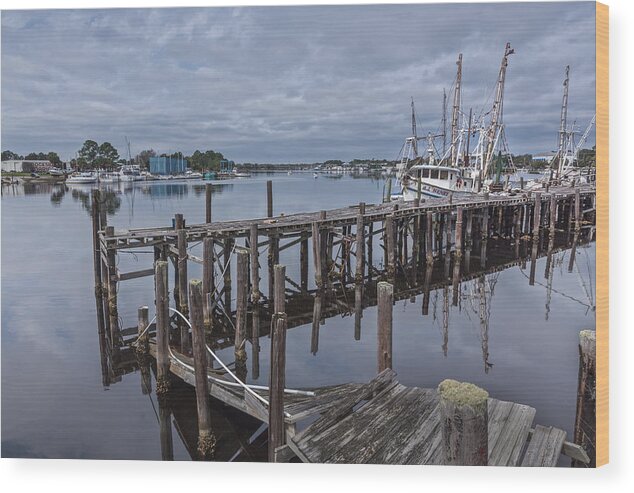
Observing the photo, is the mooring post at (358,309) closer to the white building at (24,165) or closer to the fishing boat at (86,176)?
the white building at (24,165)

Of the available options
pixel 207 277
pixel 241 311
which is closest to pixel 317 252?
pixel 207 277

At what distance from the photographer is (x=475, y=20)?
5793mm

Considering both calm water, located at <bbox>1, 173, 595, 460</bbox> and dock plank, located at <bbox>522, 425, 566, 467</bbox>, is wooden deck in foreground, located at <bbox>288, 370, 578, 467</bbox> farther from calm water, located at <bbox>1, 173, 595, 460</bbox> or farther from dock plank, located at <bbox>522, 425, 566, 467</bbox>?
calm water, located at <bbox>1, 173, 595, 460</bbox>

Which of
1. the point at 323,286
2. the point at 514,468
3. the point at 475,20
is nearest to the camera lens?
the point at 514,468

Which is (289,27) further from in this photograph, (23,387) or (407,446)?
(23,387)

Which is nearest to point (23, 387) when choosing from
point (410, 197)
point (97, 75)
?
point (97, 75)

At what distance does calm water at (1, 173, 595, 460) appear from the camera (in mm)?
5848

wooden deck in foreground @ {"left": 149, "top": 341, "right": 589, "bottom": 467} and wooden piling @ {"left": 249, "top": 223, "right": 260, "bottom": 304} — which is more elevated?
wooden piling @ {"left": 249, "top": 223, "right": 260, "bottom": 304}

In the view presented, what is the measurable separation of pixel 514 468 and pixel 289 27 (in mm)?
5051

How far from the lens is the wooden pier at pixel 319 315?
4871 mm

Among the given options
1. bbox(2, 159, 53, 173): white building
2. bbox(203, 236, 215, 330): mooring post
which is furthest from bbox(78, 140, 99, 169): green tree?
bbox(203, 236, 215, 330): mooring post

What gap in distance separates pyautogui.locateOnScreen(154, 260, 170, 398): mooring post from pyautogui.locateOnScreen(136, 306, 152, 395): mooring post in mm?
476

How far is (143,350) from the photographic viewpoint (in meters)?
8.21

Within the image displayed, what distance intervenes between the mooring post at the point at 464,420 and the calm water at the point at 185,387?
277cm
